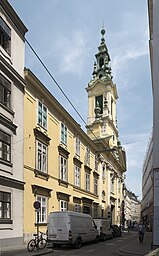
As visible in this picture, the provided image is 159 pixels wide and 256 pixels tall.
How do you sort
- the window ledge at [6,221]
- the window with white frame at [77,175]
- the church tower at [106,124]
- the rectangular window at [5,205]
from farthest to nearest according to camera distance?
the church tower at [106,124] → the window with white frame at [77,175] → the rectangular window at [5,205] → the window ledge at [6,221]

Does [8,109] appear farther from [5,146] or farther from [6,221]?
[6,221]

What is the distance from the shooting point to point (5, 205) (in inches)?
867

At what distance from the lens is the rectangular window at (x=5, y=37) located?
22.8 m

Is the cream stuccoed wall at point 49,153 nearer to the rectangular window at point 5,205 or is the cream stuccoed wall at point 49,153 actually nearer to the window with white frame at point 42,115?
the window with white frame at point 42,115

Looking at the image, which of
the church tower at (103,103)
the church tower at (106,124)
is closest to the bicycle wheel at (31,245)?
the church tower at (106,124)

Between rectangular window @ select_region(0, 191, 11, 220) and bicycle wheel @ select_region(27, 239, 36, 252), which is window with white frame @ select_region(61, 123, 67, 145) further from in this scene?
bicycle wheel @ select_region(27, 239, 36, 252)

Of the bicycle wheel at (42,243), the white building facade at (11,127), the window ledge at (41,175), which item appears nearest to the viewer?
the white building facade at (11,127)

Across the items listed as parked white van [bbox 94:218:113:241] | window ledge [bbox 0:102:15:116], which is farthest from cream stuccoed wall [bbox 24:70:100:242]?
parked white van [bbox 94:218:113:241]

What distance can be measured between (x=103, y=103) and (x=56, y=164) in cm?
3978

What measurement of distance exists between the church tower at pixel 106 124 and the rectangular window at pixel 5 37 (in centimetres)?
3491

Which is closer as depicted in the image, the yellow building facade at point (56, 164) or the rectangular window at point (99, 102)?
the yellow building facade at point (56, 164)

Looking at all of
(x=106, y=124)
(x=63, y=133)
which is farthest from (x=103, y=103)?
(x=63, y=133)

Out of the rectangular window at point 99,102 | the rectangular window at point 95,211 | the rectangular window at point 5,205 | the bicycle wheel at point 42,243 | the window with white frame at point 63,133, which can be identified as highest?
the rectangular window at point 99,102

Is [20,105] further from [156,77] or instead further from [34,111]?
[156,77]
